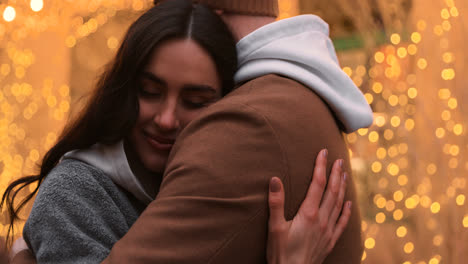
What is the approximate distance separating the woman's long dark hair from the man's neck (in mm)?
47

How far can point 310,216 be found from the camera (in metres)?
1.04

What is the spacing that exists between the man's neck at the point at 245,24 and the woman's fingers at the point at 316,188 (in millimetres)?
401

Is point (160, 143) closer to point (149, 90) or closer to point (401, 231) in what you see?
point (149, 90)

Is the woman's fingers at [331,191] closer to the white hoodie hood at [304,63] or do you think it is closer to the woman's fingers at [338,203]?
the woman's fingers at [338,203]

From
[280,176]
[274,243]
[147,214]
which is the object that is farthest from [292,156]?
[147,214]

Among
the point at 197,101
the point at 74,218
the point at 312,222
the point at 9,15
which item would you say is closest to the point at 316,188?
the point at 312,222

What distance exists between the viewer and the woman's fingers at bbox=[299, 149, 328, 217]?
1034 mm

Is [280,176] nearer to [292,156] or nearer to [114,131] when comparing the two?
[292,156]

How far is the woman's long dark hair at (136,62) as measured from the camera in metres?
1.19

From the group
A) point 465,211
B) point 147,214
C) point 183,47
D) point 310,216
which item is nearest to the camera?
point 147,214

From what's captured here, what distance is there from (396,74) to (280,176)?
68.9 inches

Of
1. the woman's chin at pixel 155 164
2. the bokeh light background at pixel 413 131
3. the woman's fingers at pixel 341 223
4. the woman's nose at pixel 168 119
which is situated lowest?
the bokeh light background at pixel 413 131

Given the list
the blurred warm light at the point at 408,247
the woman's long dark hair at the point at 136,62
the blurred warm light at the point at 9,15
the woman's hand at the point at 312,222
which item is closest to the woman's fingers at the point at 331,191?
the woman's hand at the point at 312,222

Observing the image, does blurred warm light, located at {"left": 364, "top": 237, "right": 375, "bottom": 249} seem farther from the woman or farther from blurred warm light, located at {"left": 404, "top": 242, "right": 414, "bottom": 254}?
the woman
